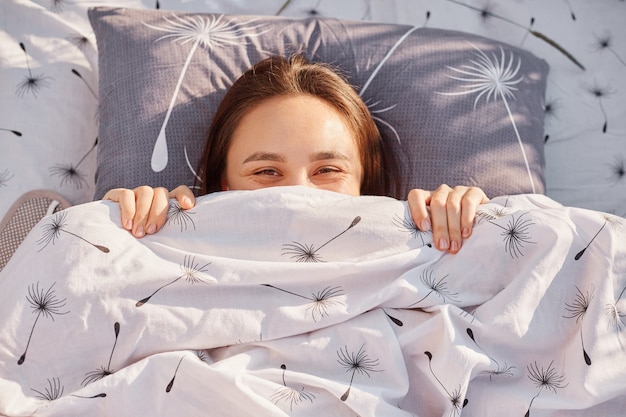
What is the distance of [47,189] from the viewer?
158 centimetres

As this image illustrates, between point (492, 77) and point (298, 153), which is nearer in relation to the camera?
point (298, 153)

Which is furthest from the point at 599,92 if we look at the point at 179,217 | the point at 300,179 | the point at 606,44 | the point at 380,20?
the point at 179,217

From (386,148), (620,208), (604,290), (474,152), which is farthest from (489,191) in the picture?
(604,290)

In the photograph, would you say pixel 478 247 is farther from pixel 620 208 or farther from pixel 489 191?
pixel 620 208

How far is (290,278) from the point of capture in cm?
115

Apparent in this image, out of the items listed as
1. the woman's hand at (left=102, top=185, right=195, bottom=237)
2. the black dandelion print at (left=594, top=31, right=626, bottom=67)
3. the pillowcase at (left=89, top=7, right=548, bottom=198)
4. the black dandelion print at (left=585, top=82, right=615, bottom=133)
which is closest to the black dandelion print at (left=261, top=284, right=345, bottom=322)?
the woman's hand at (left=102, top=185, right=195, bottom=237)

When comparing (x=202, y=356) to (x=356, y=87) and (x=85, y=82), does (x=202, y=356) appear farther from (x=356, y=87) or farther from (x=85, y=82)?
(x=85, y=82)

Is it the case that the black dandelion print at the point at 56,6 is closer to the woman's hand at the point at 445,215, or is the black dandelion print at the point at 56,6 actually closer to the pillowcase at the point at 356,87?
the pillowcase at the point at 356,87

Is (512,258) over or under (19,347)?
over

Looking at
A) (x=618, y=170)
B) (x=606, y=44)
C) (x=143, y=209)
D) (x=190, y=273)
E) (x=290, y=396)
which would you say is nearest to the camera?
(x=290, y=396)

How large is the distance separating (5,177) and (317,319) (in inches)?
33.1

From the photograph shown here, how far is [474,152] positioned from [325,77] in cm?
36

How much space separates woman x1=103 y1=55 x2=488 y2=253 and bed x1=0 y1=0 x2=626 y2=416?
4 centimetres

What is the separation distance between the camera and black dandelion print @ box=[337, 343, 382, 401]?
1094 millimetres
